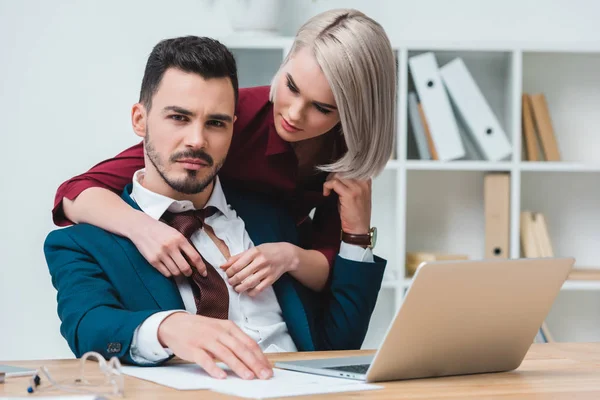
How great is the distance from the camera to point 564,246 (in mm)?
3482

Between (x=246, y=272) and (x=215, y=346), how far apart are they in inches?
18.8

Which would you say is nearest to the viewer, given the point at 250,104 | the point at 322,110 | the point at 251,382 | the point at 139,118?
the point at 251,382

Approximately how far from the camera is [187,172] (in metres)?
1.64

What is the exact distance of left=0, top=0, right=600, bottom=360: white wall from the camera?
3.33 m

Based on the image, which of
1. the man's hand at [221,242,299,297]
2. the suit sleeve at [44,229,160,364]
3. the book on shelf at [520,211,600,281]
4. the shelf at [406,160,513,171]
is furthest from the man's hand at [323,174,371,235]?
the book on shelf at [520,211,600,281]

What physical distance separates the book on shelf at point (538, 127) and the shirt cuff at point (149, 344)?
236 centimetres

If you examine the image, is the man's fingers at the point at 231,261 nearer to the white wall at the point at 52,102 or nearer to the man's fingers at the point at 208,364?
the man's fingers at the point at 208,364

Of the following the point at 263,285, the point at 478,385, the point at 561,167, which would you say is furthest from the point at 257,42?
the point at 478,385

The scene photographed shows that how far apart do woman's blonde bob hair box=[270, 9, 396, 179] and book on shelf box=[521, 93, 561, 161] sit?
5.06 ft

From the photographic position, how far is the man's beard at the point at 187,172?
64.2 inches

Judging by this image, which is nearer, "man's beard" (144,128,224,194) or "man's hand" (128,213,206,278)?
"man's hand" (128,213,206,278)

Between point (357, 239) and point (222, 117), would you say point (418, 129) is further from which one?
point (222, 117)

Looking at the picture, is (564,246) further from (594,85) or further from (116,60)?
(116,60)

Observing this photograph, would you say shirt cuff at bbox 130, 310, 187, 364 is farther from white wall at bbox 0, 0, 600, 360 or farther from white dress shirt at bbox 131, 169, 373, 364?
white wall at bbox 0, 0, 600, 360
